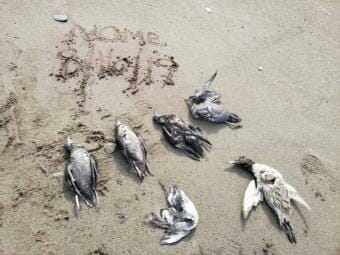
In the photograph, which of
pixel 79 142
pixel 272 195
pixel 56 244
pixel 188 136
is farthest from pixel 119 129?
pixel 272 195

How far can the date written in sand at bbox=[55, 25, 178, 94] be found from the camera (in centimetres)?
455

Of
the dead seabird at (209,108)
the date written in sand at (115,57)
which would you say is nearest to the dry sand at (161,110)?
the date written in sand at (115,57)

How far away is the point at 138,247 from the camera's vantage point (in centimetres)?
321

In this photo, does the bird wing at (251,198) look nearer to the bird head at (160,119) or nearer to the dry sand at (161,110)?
the dry sand at (161,110)

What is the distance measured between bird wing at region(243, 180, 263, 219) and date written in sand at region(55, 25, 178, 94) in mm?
1803

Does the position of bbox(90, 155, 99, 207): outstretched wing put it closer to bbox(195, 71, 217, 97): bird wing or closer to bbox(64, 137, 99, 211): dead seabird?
bbox(64, 137, 99, 211): dead seabird

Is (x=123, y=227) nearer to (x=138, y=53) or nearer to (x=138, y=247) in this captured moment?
(x=138, y=247)

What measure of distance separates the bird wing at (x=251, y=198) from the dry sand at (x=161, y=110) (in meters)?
0.10

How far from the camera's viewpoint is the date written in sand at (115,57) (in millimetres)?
4551

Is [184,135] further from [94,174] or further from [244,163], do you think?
[94,174]

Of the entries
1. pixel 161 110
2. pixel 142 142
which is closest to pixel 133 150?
pixel 142 142

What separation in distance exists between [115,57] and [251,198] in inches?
105

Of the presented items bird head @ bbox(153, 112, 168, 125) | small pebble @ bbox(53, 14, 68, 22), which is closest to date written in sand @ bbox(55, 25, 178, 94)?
small pebble @ bbox(53, 14, 68, 22)

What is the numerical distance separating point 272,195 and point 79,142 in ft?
7.32
